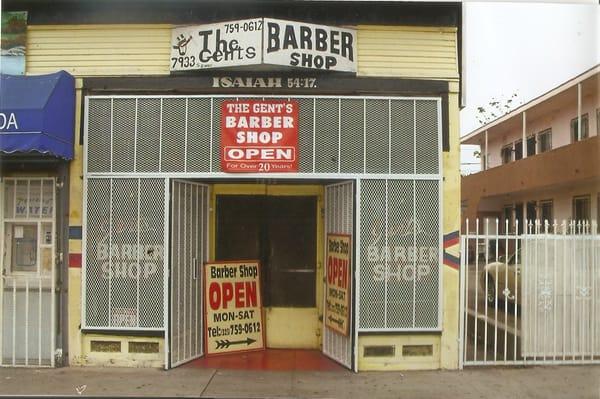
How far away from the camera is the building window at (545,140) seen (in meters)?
17.6

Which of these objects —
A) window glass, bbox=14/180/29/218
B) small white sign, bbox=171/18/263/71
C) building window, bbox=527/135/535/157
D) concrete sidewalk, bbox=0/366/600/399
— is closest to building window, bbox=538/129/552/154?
building window, bbox=527/135/535/157

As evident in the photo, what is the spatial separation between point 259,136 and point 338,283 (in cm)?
225

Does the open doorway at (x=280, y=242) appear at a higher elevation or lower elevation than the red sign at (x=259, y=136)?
lower

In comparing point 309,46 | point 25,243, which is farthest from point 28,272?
point 309,46

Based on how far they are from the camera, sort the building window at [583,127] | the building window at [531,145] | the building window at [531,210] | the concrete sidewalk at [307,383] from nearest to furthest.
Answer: the concrete sidewalk at [307,383] < the building window at [583,127] < the building window at [531,210] < the building window at [531,145]

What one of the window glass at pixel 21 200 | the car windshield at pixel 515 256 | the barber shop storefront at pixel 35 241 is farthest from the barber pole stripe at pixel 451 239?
the window glass at pixel 21 200

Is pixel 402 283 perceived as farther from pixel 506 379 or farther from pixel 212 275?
pixel 212 275

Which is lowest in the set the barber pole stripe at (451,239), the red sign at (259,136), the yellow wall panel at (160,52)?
the barber pole stripe at (451,239)

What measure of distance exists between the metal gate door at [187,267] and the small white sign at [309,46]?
213 cm

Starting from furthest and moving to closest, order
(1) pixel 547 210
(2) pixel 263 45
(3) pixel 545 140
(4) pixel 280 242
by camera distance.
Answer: (3) pixel 545 140
(1) pixel 547 210
(4) pixel 280 242
(2) pixel 263 45

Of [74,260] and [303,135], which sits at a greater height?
[303,135]

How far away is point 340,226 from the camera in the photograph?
7.81 metres

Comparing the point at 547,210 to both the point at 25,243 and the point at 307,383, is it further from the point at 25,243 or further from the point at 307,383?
the point at 25,243

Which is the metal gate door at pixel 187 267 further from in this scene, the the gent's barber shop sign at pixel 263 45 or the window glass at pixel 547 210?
the window glass at pixel 547 210
